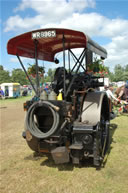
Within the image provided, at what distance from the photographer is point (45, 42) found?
4.35 meters

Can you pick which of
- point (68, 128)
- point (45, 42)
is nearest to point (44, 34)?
point (45, 42)

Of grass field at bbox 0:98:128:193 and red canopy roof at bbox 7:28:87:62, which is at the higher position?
red canopy roof at bbox 7:28:87:62

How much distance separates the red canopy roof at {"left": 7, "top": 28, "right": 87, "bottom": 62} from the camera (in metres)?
3.46

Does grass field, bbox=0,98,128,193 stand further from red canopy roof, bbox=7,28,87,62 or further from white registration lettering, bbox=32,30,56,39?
white registration lettering, bbox=32,30,56,39

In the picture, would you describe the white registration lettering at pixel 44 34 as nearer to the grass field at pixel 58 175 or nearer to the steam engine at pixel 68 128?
the steam engine at pixel 68 128

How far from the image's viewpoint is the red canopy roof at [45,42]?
3455mm

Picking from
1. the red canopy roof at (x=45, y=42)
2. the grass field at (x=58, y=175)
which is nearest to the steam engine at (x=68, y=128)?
the grass field at (x=58, y=175)

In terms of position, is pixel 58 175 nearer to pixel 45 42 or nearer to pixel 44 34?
pixel 44 34

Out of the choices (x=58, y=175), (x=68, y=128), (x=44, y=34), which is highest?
(x=44, y=34)

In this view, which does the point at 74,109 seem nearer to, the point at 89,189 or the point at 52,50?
the point at 89,189

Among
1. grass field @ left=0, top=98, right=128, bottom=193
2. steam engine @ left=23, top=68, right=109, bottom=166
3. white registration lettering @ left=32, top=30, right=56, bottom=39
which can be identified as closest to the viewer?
grass field @ left=0, top=98, right=128, bottom=193

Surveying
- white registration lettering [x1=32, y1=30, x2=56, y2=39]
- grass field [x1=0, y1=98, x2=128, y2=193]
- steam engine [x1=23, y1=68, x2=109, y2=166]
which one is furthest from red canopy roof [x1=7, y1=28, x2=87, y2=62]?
grass field [x1=0, y1=98, x2=128, y2=193]

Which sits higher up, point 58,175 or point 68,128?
point 68,128

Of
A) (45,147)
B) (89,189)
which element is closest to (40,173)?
(45,147)
